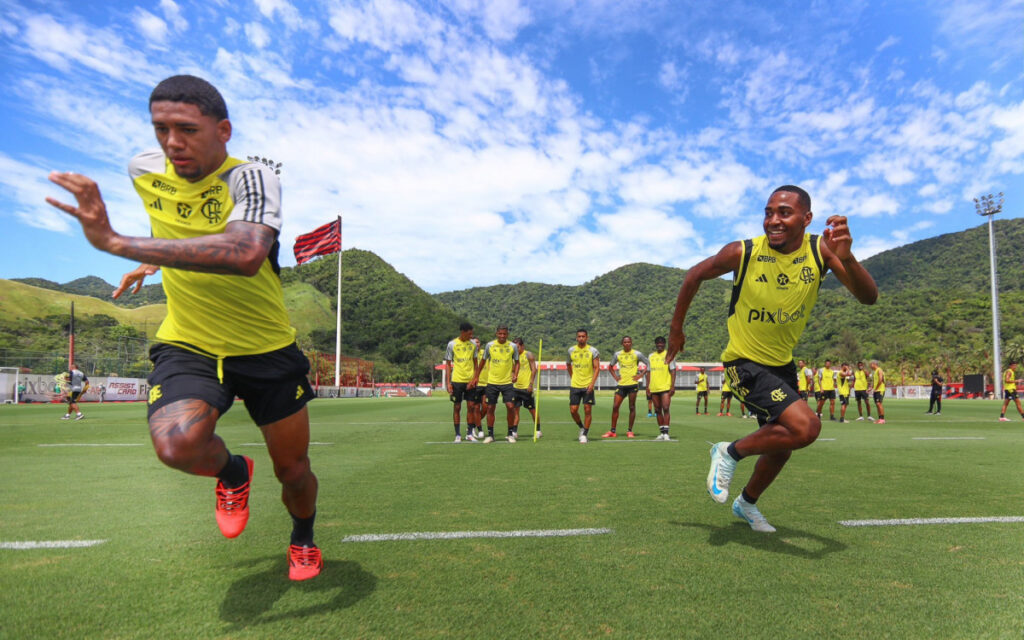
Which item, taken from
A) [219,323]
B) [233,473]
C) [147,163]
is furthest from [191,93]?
[233,473]

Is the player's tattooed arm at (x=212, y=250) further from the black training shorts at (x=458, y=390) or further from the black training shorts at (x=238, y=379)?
the black training shorts at (x=458, y=390)

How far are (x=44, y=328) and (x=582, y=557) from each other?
4472 inches

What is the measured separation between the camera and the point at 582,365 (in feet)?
38.6

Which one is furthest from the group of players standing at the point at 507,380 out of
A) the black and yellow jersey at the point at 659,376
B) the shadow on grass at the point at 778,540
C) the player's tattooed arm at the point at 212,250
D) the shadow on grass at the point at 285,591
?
the player's tattooed arm at the point at 212,250

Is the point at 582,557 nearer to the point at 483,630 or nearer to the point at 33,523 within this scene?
the point at 483,630

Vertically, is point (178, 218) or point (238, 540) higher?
point (178, 218)

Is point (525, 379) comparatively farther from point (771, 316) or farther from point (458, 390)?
point (771, 316)

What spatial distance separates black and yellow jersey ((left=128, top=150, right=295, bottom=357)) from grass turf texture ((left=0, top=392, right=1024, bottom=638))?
1.22 m

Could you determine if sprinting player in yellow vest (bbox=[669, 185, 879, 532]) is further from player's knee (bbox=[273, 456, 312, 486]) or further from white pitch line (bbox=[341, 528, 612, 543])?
player's knee (bbox=[273, 456, 312, 486])

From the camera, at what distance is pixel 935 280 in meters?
117

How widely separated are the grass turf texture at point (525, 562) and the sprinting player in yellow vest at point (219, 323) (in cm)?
51

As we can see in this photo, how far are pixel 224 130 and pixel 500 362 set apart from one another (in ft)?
29.4

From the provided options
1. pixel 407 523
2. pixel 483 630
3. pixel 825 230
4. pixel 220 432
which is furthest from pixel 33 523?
pixel 220 432

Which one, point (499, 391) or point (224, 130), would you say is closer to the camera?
point (224, 130)
